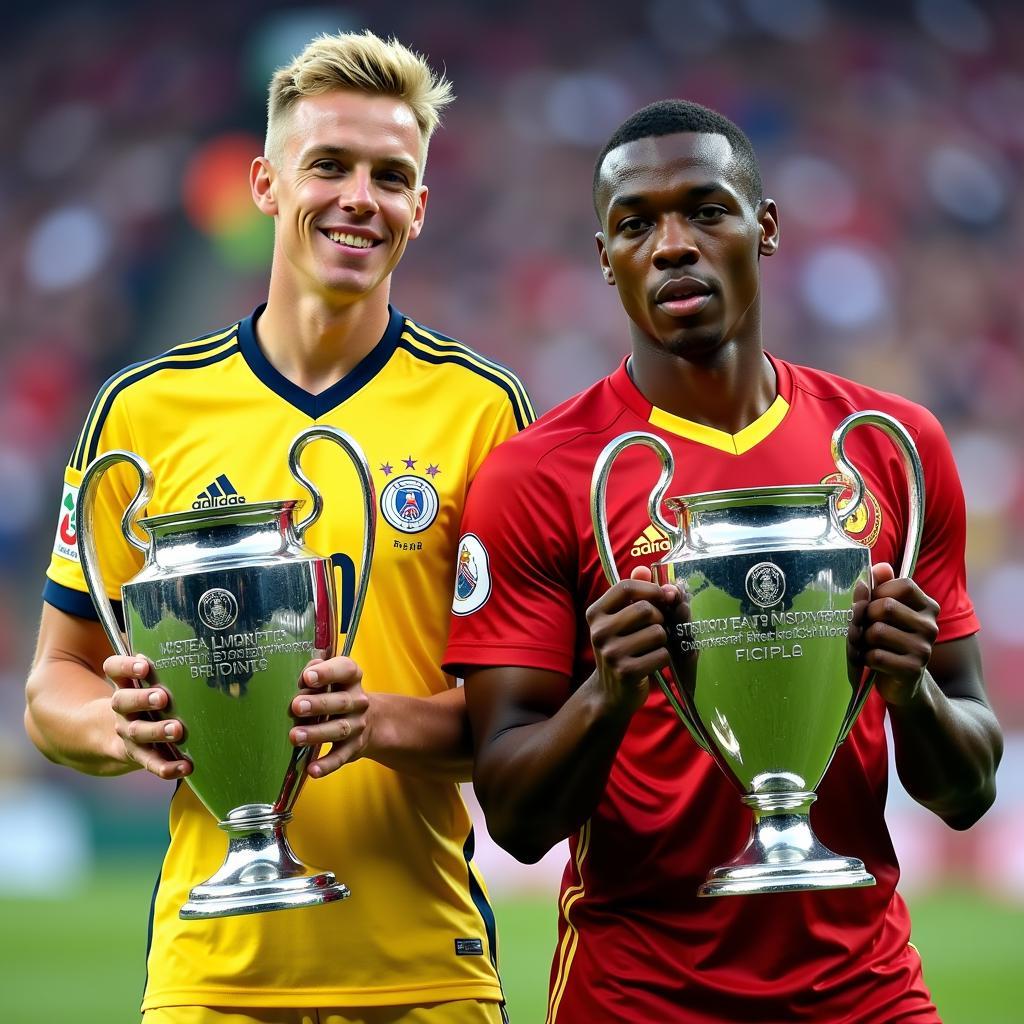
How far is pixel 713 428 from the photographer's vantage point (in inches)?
102

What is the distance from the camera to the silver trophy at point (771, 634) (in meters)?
2.13

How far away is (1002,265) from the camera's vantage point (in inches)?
582

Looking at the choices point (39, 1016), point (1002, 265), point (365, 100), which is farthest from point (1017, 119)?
point (365, 100)

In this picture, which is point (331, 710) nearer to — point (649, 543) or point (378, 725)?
point (378, 725)

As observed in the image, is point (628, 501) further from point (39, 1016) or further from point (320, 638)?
point (39, 1016)

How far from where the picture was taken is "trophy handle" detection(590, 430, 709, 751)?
2.10 metres

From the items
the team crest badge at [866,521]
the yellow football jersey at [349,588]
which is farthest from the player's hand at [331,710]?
the team crest badge at [866,521]

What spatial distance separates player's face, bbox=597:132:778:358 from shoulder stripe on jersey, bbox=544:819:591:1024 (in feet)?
2.38

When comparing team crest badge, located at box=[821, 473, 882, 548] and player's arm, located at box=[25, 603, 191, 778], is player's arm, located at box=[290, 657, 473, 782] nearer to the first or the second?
player's arm, located at box=[25, 603, 191, 778]

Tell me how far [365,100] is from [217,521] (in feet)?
2.81

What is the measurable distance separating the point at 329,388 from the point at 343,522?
0.85ft

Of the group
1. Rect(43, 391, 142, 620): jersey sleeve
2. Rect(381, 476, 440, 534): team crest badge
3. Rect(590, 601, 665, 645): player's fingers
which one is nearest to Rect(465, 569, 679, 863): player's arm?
Rect(590, 601, 665, 645): player's fingers

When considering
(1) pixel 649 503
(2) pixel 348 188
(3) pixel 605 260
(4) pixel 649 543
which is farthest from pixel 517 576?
(2) pixel 348 188

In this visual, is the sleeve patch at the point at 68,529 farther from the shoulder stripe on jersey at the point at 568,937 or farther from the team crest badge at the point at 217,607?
the shoulder stripe on jersey at the point at 568,937
